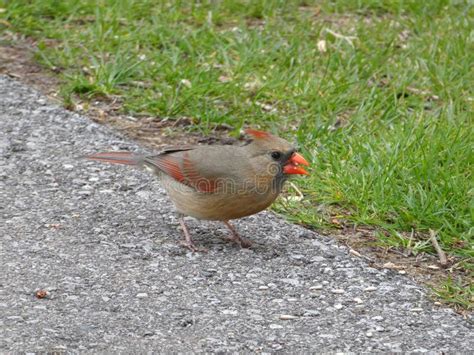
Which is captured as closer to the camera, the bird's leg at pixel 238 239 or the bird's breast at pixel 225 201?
the bird's breast at pixel 225 201

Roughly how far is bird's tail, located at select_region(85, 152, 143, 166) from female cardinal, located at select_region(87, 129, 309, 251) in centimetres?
29

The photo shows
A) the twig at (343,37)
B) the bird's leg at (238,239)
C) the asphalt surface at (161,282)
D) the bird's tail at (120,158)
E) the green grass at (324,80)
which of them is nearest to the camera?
the asphalt surface at (161,282)

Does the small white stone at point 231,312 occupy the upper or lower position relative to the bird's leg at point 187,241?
upper

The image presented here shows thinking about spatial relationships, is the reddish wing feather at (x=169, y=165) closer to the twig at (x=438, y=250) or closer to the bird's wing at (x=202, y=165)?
the bird's wing at (x=202, y=165)

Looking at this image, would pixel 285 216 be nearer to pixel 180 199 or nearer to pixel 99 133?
pixel 180 199

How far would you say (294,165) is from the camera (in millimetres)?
4961

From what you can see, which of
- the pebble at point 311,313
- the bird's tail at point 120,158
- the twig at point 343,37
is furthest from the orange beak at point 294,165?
the twig at point 343,37

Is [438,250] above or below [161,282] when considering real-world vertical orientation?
above

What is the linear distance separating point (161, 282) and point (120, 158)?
1.01 metres

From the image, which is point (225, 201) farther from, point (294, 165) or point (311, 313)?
point (311, 313)

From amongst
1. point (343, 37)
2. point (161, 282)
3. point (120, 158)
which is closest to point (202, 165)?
point (120, 158)

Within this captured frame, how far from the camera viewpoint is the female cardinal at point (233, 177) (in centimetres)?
491

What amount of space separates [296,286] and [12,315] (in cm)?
138

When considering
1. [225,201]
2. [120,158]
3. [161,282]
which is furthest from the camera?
[120,158]
